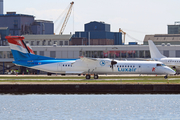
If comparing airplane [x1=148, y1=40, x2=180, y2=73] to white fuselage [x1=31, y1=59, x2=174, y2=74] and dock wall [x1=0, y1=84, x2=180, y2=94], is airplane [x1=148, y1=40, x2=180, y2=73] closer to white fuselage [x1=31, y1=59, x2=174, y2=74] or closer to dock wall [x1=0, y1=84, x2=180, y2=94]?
white fuselage [x1=31, y1=59, x2=174, y2=74]

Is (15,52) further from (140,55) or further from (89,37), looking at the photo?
(89,37)

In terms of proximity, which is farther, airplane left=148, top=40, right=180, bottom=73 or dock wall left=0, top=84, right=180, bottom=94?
airplane left=148, top=40, right=180, bottom=73

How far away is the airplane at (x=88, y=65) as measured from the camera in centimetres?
6925
